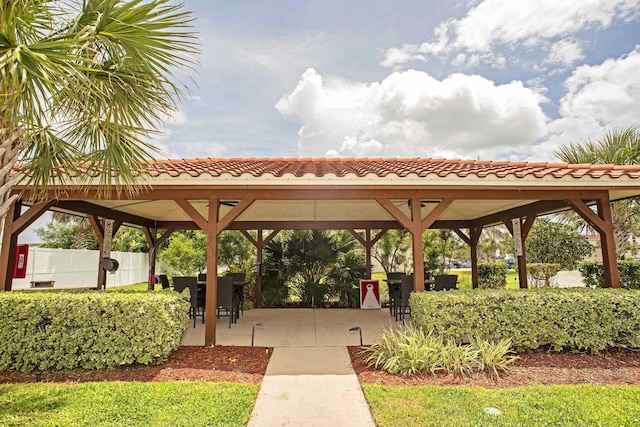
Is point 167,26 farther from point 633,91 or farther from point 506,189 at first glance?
point 633,91

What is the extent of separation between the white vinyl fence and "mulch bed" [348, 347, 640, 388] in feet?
45.2

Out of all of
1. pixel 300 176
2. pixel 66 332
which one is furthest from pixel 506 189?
pixel 66 332

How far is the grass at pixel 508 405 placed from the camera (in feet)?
10.6

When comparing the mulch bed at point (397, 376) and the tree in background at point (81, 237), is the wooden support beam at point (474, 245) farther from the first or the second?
the tree in background at point (81, 237)

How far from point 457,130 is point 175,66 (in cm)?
1756

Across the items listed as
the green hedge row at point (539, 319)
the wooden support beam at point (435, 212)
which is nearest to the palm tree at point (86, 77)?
the wooden support beam at point (435, 212)

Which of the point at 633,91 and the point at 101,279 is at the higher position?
the point at 633,91

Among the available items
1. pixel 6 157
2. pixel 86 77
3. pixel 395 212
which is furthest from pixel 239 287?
pixel 86 77

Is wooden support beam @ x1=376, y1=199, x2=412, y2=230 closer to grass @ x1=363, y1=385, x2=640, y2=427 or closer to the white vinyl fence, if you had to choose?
grass @ x1=363, y1=385, x2=640, y2=427

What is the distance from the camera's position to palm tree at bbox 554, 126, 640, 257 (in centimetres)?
1059

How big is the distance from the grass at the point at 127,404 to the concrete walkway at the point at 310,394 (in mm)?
227

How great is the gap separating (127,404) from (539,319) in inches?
219

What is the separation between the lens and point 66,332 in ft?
15.5

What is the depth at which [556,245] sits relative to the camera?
1557 cm
